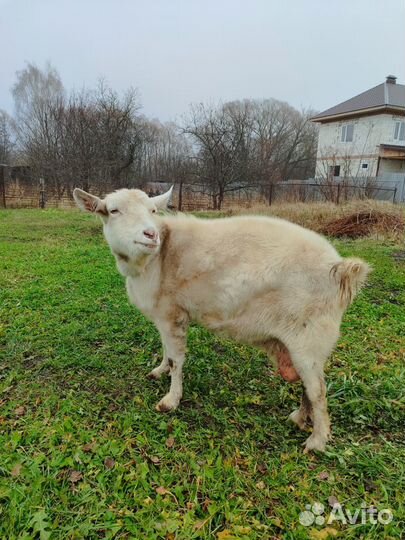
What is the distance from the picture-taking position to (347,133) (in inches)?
1444

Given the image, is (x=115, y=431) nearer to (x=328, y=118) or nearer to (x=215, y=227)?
(x=215, y=227)

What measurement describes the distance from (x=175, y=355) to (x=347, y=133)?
3944 cm

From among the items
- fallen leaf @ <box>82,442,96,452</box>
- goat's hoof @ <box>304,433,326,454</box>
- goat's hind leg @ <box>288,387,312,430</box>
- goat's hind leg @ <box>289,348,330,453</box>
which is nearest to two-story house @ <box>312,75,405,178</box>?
goat's hind leg @ <box>288,387,312,430</box>

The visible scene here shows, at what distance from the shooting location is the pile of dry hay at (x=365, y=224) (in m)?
12.2

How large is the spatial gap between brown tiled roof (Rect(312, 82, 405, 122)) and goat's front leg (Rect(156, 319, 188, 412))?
121 feet

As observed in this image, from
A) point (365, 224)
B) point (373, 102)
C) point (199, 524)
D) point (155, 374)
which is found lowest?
point (199, 524)

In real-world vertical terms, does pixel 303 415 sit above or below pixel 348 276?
below

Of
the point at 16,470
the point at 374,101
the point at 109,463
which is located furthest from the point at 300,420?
the point at 374,101

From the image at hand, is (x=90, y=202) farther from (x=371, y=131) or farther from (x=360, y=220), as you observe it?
(x=371, y=131)

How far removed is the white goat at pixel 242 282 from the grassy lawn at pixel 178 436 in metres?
0.32

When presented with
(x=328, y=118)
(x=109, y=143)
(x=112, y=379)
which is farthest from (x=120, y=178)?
(x=112, y=379)

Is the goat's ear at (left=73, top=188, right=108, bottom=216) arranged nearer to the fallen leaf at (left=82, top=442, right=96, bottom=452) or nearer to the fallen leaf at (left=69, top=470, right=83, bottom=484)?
the fallen leaf at (left=82, top=442, right=96, bottom=452)

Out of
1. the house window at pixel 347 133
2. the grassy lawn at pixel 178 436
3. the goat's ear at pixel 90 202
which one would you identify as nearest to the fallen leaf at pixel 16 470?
the grassy lawn at pixel 178 436

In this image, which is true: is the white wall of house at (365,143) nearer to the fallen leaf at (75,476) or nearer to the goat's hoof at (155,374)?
the goat's hoof at (155,374)
